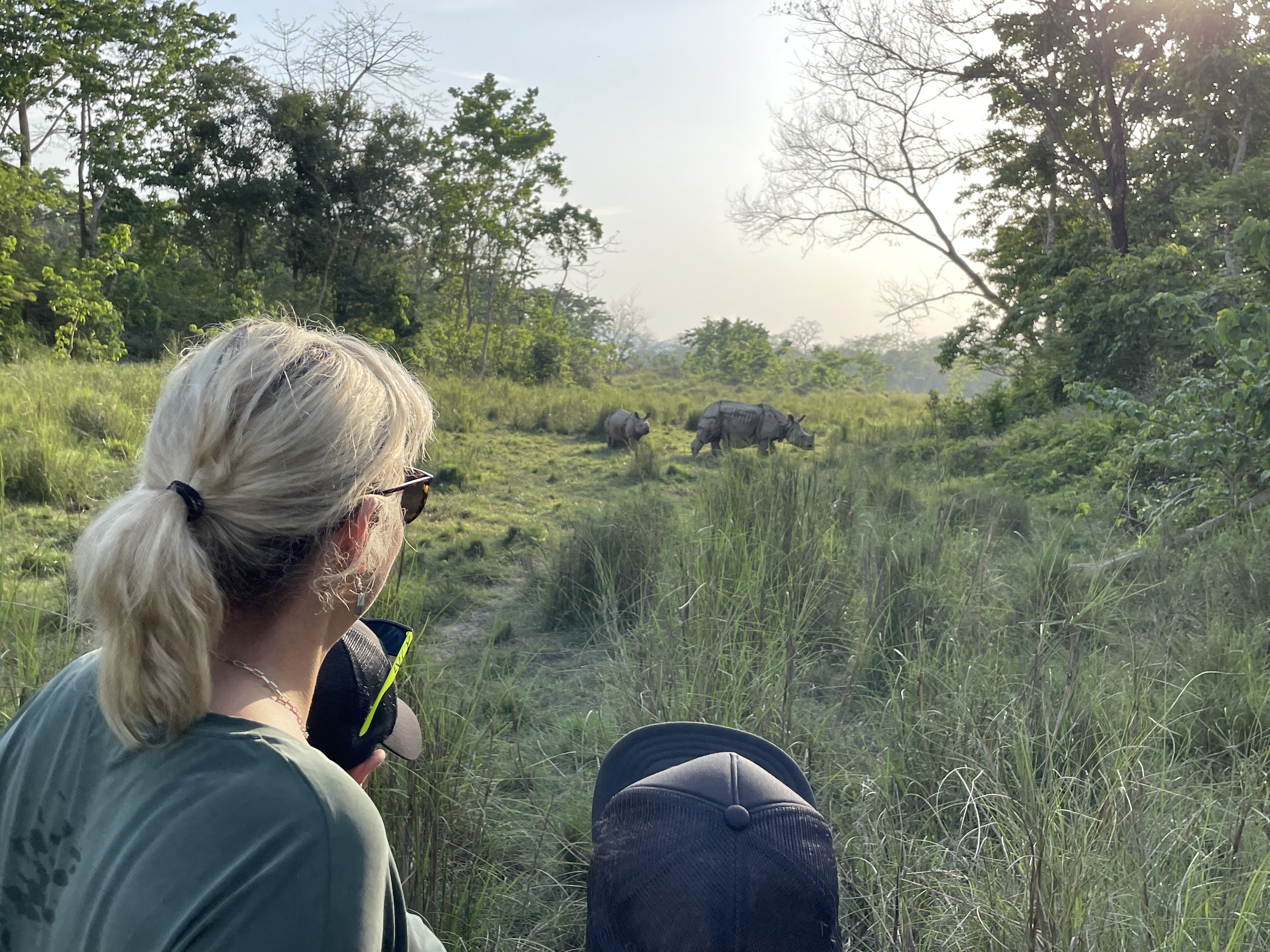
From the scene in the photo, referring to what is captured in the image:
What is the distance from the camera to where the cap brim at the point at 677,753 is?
1.67 m

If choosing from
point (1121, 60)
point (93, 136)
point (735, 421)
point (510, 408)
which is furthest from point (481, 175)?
point (1121, 60)

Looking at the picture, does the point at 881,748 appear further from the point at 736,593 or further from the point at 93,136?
the point at 93,136

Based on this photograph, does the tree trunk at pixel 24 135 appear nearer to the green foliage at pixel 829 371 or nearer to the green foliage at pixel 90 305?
the green foliage at pixel 90 305

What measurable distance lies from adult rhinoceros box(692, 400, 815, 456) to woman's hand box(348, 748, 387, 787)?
36.1 feet

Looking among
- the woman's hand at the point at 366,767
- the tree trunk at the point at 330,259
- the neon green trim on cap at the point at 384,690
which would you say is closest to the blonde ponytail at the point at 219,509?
the neon green trim on cap at the point at 384,690

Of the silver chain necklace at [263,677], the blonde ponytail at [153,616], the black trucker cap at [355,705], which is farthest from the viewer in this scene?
the black trucker cap at [355,705]

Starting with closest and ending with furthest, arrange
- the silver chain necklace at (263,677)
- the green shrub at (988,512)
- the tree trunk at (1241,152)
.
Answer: the silver chain necklace at (263,677) < the green shrub at (988,512) < the tree trunk at (1241,152)

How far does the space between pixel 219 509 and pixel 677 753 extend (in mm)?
996

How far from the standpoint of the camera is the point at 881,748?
280cm

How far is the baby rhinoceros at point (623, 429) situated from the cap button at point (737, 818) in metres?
10.7

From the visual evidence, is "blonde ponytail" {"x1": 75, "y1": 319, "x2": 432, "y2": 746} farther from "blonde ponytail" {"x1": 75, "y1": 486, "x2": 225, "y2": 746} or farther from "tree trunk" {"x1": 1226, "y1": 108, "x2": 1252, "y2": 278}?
"tree trunk" {"x1": 1226, "y1": 108, "x2": 1252, "y2": 278}

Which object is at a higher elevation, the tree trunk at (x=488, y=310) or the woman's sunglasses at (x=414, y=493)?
the tree trunk at (x=488, y=310)

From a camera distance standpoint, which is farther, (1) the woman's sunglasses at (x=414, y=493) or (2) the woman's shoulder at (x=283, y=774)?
(1) the woman's sunglasses at (x=414, y=493)

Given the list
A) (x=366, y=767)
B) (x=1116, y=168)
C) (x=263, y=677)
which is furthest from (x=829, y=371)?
(x=263, y=677)
